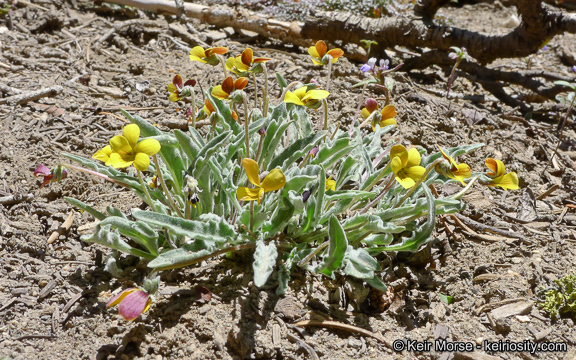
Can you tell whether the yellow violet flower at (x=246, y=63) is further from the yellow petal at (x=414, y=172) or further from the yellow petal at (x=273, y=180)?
the yellow petal at (x=414, y=172)

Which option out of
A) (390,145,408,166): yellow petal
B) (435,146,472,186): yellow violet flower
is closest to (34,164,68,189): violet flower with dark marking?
(390,145,408,166): yellow petal

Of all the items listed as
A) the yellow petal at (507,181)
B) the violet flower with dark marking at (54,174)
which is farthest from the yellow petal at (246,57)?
the yellow petal at (507,181)

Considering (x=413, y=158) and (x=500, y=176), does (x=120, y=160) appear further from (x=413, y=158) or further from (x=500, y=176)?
(x=500, y=176)

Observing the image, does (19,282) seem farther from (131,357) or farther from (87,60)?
(87,60)

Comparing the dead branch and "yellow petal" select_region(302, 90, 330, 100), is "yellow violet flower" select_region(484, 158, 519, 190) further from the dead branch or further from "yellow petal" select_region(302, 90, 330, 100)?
the dead branch

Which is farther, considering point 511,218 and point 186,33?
point 186,33

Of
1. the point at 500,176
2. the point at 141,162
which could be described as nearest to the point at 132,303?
the point at 141,162

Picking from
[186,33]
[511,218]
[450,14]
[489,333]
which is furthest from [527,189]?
[450,14]
